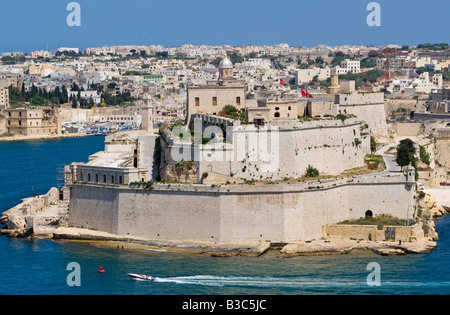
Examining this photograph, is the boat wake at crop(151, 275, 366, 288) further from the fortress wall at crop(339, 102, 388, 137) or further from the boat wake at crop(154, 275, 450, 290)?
the fortress wall at crop(339, 102, 388, 137)

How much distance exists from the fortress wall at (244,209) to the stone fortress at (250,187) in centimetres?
3

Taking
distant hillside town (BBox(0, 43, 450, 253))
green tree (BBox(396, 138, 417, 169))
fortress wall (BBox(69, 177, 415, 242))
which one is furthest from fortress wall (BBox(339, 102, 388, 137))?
fortress wall (BBox(69, 177, 415, 242))

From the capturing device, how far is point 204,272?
87.4 ft

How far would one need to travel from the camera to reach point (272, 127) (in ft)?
100

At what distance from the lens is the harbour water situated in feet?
83.3

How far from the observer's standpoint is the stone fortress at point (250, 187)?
2891 centimetres

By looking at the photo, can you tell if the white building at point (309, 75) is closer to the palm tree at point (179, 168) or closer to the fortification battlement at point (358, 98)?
the fortification battlement at point (358, 98)

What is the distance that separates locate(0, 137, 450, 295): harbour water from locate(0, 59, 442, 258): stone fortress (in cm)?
99

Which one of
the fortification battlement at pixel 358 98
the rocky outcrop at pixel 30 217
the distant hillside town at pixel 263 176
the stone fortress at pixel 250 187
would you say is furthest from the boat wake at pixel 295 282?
the fortification battlement at pixel 358 98

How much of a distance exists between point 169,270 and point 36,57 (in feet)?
436

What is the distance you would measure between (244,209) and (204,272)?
2.96 m

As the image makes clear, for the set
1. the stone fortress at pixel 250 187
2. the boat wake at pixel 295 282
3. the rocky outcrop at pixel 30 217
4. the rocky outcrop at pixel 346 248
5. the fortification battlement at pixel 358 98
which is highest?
the fortification battlement at pixel 358 98

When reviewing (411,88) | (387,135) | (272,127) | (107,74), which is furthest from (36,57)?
(272,127)
